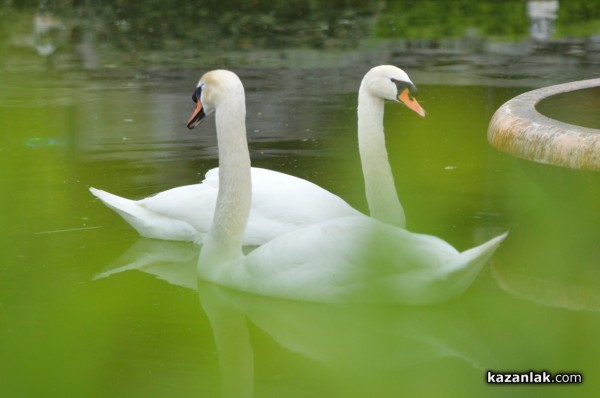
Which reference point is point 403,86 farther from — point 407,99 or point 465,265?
point 465,265

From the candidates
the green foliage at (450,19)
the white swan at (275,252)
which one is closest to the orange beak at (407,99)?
the white swan at (275,252)

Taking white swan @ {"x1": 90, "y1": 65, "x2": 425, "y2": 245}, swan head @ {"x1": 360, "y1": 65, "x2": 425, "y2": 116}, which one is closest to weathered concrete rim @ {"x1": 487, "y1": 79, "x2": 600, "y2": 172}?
white swan @ {"x1": 90, "y1": 65, "x2": 425, "y2": 245}

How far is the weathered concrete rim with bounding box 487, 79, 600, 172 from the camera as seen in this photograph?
16.3ft

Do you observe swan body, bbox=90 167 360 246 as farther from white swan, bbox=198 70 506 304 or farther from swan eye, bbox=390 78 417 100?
swan eye, bbox=390 78 417 100

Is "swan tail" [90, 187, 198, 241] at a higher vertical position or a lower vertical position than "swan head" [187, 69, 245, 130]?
lower

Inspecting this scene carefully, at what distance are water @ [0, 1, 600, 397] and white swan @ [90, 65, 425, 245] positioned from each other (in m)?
0.13

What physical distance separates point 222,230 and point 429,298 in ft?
3.10

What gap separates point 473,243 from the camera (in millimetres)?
5281

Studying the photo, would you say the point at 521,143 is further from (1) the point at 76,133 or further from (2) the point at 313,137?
(1) the point at 76,133

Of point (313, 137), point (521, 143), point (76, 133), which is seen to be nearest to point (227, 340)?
point (521, 143)

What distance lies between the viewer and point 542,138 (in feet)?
17.1

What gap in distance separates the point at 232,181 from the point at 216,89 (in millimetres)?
378

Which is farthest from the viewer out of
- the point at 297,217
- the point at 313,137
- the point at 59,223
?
the point at 313,137

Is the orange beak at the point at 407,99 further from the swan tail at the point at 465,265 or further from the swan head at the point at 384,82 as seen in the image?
the swan tail at the point at 465,265
